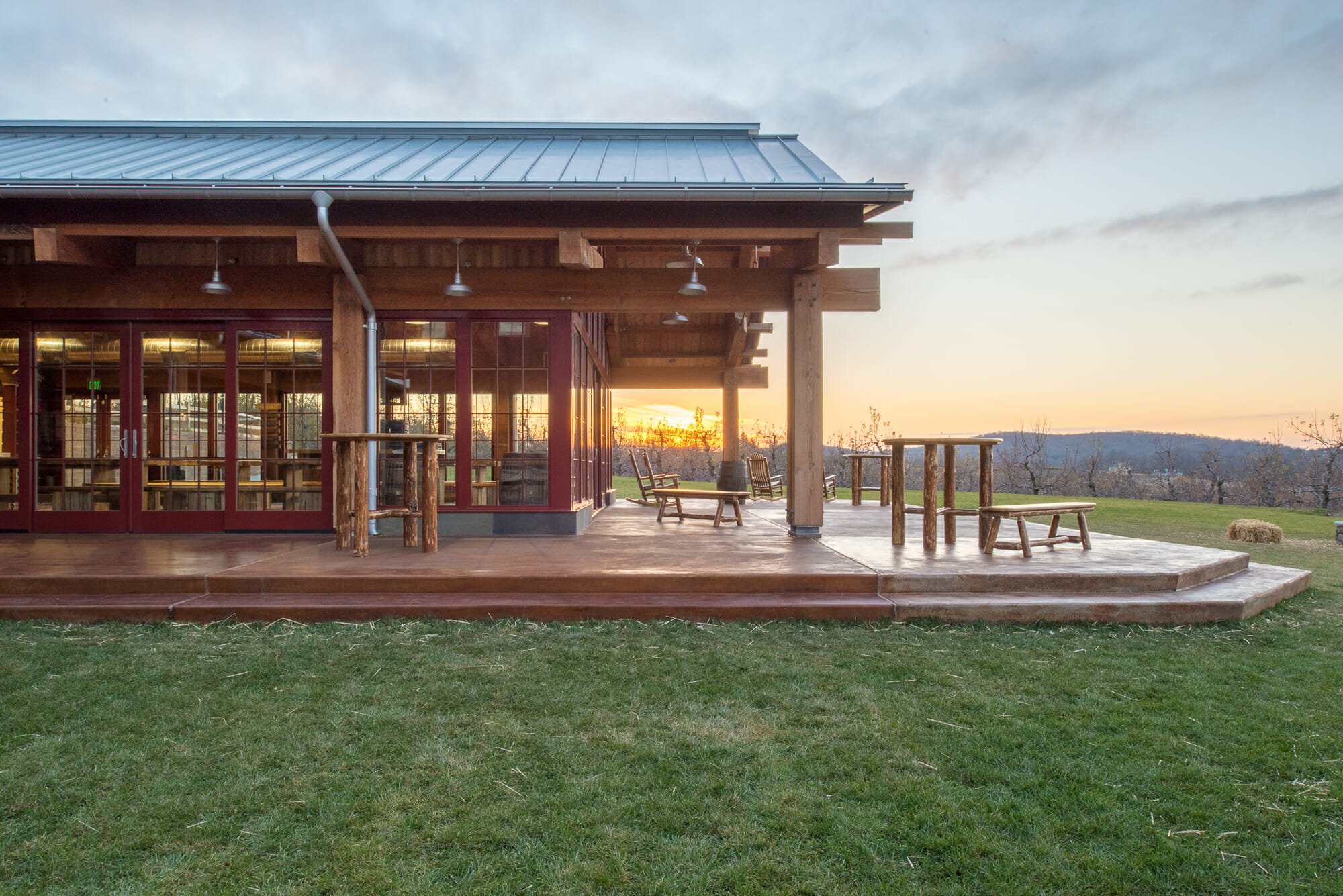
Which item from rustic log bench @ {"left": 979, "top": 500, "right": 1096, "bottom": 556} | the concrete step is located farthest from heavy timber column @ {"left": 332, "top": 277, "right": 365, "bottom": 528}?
rustic log bench @ {"left": 979, "top": 500, "right": 1096, "bottom": 556}

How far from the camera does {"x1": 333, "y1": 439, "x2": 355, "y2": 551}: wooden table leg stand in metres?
5.70

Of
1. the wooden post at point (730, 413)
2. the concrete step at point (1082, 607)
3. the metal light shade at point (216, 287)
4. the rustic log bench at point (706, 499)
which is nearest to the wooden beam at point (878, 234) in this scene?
the rustic log bench at point (706, 499)

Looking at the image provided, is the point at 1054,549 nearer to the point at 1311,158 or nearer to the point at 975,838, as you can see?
the point at 975,838

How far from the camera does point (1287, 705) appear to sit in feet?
9.30

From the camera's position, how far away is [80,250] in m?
6.12

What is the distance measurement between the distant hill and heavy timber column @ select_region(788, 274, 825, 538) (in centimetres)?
1663

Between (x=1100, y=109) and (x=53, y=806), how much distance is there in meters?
14.1

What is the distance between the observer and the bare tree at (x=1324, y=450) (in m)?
17.5

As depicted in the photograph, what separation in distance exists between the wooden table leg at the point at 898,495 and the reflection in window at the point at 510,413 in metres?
3.63

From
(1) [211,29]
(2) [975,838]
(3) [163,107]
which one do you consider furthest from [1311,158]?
(3) [163,107]

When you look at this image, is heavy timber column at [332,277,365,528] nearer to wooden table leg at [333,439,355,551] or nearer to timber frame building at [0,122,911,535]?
timber frame building at [0,122,911,535]

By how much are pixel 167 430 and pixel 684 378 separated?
9.29 m

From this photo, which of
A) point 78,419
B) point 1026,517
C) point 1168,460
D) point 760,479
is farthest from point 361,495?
point 1168,460

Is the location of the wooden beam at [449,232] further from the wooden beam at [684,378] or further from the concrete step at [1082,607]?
the wooden beam at [684,378]
